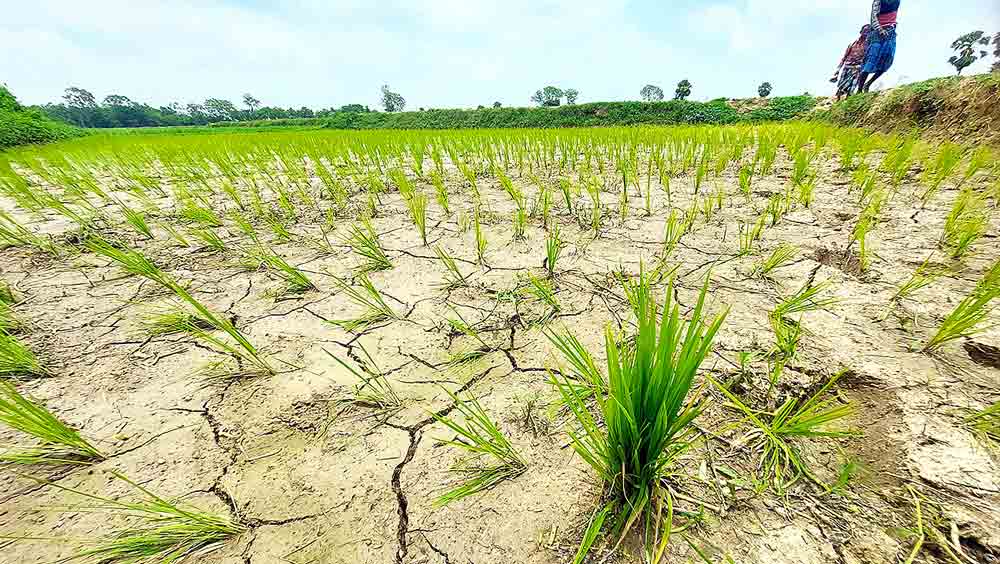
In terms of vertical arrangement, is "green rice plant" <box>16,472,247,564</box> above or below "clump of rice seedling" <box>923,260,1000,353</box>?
below

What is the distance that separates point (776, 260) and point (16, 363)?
2571 millimetres

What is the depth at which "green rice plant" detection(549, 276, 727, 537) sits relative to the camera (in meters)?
0.55

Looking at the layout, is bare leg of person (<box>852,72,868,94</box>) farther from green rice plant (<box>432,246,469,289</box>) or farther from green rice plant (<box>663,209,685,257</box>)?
green rice plant (<box>432,246,469,289</box>)

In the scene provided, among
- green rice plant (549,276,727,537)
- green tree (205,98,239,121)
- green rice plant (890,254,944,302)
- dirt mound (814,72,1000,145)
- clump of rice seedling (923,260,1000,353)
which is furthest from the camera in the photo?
green tree (205,98,239,121)

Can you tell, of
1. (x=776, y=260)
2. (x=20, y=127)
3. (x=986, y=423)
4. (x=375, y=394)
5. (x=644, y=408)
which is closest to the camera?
(x=644, y=408)

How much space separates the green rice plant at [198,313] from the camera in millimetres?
1031

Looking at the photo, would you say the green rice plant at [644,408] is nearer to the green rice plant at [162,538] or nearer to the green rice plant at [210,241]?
the green rice plant at [162,538]

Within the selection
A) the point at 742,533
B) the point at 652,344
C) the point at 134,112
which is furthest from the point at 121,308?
the point at 134,112

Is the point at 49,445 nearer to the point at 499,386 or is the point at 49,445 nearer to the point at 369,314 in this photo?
the point at 369,314

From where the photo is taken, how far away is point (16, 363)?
1.04 m

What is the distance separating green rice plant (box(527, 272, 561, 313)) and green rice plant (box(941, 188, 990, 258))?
155cm

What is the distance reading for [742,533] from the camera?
0.61 m

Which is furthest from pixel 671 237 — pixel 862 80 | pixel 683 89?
pixel 683 89

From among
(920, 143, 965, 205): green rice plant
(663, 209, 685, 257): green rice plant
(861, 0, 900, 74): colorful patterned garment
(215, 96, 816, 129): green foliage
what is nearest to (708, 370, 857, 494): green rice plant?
(663, 209, 685, 257): green rice plant
